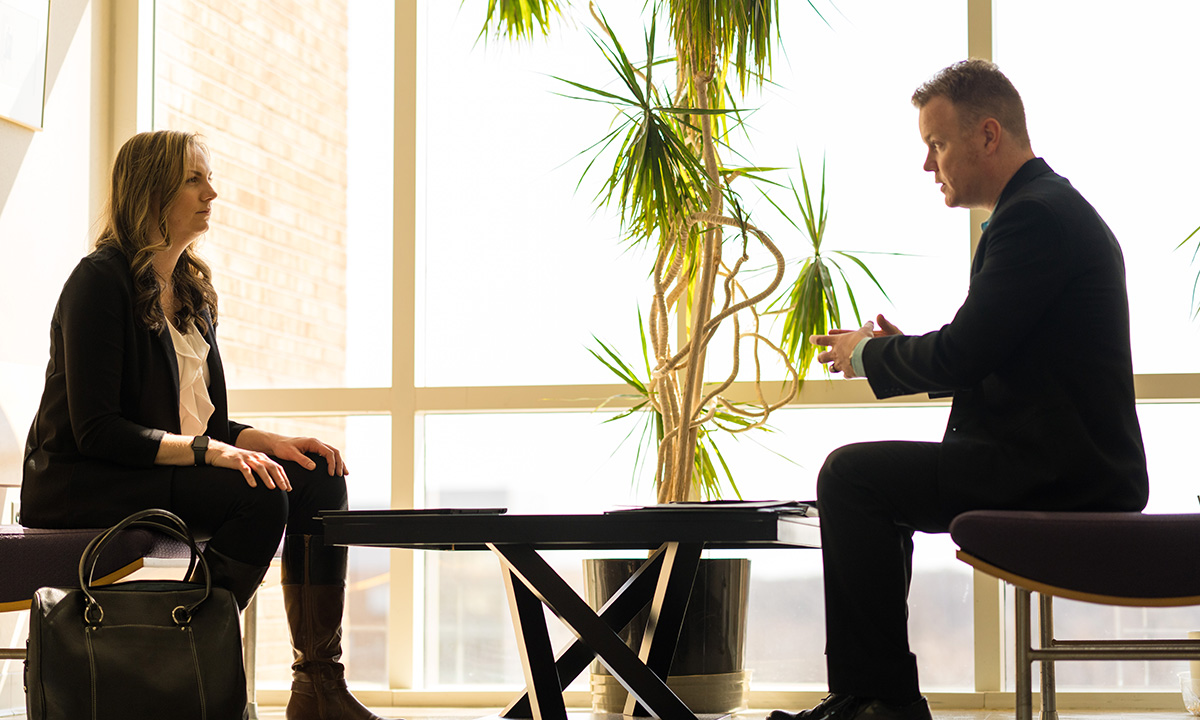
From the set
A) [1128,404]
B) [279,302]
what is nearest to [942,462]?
[1128,404]

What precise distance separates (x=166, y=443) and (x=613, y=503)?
1.42 meters

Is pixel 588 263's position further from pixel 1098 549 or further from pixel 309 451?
pixel 1098 549

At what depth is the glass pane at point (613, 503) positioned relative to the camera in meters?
3.32

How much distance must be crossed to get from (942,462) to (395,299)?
2137 mm

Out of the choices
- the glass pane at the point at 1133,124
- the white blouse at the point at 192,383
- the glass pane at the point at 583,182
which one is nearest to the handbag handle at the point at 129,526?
the white blouse at the point at 192,383

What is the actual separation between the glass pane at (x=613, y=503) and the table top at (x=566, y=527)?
1467 millimetres

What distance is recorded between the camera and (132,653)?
196 centimetres

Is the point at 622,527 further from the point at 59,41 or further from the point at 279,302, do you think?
the point at 59,41

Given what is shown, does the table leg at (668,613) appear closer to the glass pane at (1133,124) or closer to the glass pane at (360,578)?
the glass pane at (360,578)

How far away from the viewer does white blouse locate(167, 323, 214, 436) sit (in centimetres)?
255

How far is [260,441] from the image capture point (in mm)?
2619

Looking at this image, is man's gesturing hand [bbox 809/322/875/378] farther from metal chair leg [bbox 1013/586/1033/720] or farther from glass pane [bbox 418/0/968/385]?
glass pane [bbox 418/0/968/385]

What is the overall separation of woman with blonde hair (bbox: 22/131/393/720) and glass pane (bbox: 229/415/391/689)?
1.03 m

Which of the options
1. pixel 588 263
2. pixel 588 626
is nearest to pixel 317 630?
pixel 588 626
